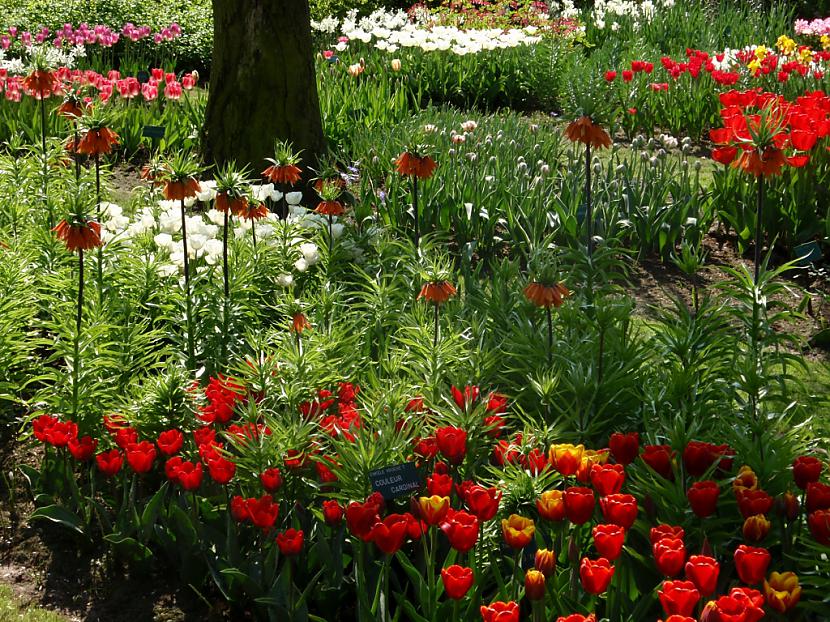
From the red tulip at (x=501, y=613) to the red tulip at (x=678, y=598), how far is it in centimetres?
30

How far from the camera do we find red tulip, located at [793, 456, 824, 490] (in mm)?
2471

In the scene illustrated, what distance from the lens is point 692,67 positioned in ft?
26.0

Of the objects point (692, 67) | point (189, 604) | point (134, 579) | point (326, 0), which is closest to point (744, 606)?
point (189, 604)

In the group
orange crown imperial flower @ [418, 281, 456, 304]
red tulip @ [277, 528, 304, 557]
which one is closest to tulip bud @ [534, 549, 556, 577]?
red tulip @ [277, 528, 304, 557]

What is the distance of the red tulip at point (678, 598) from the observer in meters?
1.88

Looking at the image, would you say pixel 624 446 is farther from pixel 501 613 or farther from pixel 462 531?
pixel 501 613

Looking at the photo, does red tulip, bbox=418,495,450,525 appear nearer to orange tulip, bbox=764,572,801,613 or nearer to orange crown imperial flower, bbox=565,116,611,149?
orange tulip, bbox=764,572,801,613

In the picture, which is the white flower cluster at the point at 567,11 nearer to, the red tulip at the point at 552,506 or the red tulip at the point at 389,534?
the red tulip at the point at 552,506

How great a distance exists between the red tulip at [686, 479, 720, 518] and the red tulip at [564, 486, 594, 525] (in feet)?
0.93

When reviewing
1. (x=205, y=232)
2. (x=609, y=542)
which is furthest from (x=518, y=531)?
(x=205, y=232)

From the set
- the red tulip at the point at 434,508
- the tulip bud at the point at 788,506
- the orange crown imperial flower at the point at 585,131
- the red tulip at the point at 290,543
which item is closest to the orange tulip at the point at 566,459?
the red tulip at the point at 434,508

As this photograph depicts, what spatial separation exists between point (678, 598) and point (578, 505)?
39cm

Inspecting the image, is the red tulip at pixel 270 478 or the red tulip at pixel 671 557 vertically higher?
the red tulip at pixel 671 557

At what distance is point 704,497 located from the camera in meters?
2.33
